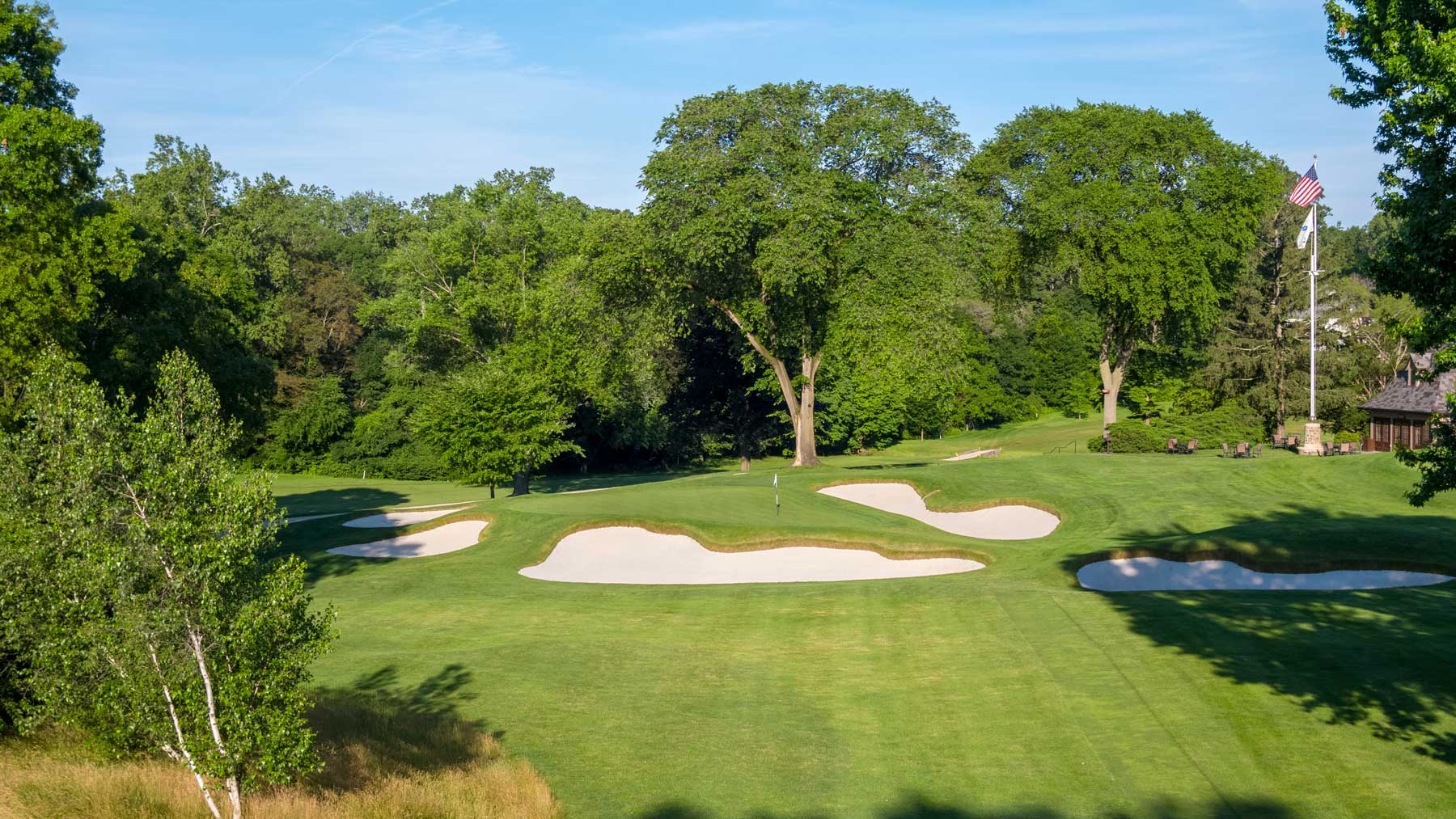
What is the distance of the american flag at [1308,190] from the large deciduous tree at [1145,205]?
9.65m

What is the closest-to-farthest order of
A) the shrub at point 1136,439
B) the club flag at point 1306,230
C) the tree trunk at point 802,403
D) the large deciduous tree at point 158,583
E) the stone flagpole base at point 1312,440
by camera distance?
the large deciduous tree at point 158,583 → the club flag at point 1306,230 → the stone flagpole base at point 1312,440 → the tree trunk at point 802,403 → the shrub at point 1136,439

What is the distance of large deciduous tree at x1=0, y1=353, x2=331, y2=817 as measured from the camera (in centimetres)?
942

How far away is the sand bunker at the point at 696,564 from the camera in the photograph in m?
27.4

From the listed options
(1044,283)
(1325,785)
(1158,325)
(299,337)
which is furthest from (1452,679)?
(1044,283)

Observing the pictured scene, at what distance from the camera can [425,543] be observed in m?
33.6

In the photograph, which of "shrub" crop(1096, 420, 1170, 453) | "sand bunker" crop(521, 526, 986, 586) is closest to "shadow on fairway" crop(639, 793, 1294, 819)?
"sand bunker" crop(521, 526, 986, 586)

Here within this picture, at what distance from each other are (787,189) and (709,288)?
655 centimetres

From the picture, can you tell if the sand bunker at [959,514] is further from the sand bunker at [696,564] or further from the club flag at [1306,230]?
the club flag at [1306,230]

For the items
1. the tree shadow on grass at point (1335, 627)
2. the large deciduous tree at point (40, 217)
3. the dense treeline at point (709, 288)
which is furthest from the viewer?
the dense treeline at point (709, 288)

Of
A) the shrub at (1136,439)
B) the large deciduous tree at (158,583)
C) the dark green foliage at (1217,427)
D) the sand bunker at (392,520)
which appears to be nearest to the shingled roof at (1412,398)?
the dark green foliage at (1217,427)

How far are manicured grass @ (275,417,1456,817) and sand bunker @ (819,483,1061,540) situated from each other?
5.38ft

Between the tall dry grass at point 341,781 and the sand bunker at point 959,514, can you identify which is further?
the sand bunker at point 959,514

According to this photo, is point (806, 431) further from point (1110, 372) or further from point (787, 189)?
point (1110, 372)

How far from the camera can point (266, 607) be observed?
9.94 meters
